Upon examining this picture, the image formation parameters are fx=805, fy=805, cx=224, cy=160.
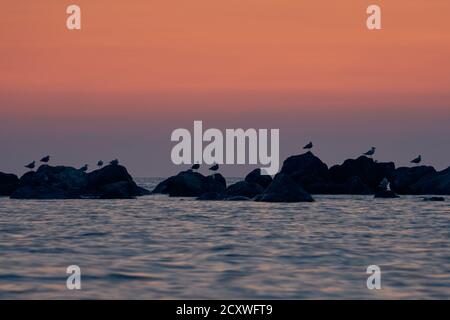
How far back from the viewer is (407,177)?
9656 centimetres

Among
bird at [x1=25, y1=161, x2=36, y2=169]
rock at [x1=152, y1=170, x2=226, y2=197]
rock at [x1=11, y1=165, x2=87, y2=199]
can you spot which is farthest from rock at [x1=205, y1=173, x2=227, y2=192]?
bird at [x1=25, y1=161, x2=36, y2=169]

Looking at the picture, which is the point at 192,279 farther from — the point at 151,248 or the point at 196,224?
the point at 196,224

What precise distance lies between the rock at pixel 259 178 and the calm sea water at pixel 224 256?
138ft

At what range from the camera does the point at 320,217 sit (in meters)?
47.8

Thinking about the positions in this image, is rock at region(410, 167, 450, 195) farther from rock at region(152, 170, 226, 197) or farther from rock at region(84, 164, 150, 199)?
rock at region(84, 164, 150, 199)

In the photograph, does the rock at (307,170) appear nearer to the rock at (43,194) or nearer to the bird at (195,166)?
the bird at (195,166)

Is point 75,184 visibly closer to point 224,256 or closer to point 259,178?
point 259,178

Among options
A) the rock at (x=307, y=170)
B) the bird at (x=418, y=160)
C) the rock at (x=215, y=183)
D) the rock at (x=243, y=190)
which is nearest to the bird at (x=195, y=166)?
the rock at (x=215, y=183)

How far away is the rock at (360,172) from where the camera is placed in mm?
98188

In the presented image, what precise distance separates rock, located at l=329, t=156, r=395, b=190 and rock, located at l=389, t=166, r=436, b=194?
197 cm
